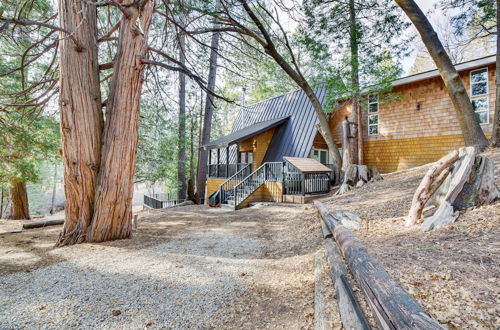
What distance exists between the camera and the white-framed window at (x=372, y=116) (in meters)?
12.4

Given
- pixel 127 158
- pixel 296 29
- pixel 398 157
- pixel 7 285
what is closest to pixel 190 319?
pixel 7 285

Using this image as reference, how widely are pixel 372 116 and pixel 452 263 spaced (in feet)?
40.5

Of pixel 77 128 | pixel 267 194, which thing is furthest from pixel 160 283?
pixel 267 194

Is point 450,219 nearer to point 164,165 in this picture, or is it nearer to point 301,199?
point 301,199

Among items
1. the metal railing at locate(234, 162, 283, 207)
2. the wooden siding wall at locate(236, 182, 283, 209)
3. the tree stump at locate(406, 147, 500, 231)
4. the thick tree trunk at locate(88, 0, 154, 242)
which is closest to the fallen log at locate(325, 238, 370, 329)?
the tree stump at locate(406, 147, 500, 231)

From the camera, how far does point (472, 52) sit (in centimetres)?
2123

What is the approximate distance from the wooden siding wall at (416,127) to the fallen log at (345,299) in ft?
34.5

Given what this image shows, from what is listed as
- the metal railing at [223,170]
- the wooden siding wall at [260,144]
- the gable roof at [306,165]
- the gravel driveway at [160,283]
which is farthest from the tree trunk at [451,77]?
the metal railing at [223,170]

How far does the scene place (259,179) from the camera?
11.0 metres

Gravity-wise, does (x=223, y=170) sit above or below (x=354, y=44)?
below

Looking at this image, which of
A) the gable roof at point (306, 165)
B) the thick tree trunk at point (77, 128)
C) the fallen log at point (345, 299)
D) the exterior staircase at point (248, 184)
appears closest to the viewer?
the fallen log at point (345, 299)

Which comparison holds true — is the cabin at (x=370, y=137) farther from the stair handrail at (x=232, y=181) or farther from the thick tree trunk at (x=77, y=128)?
the thick tree trunk at (x=77, y=128)

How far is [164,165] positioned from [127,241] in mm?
12048

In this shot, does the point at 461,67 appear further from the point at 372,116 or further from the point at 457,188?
the point at 457,188
